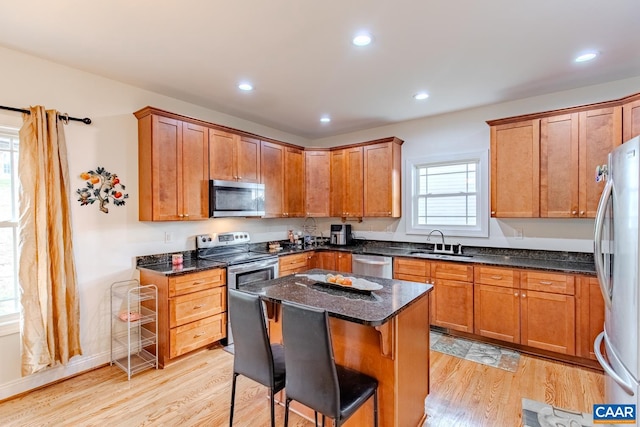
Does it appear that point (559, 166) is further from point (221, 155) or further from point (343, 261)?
point (221, 155)

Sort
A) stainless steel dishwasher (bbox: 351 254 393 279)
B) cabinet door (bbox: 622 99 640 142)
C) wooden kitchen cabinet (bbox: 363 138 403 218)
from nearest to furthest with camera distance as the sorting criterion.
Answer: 1. cabinet door (bbox: 622 99 640 142)
2. stainless steel dishwasher (bbox: 351 254 393 279)
3. wooden kitchen cabinet (bbox: 363 138 403 218)

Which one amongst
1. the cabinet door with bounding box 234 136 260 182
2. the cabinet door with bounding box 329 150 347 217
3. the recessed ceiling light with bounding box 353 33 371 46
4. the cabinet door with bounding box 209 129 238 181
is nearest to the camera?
the recessed ceiling light with bounding box 353 33 371 46

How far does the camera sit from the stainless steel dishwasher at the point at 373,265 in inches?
161

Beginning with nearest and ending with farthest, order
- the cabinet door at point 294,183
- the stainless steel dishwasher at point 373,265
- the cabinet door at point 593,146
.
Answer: the cabinet door at point 593,146 → the stainless steel dishwasher at point 373,265 → the cabinet door at point 294,183

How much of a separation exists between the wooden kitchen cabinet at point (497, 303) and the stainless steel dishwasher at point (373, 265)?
1.05m

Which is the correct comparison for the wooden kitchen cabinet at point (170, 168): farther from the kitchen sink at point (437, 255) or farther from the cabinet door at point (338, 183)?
the kitchen sink at point (437, 255)

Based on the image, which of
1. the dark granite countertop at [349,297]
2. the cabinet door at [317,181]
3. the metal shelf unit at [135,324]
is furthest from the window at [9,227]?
the cabinet door at [317,181]

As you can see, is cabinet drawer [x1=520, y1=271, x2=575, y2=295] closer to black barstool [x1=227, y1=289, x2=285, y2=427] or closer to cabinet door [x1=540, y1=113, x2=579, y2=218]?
cabinet door [x1=540, y1=113, x2=579, y2=218]

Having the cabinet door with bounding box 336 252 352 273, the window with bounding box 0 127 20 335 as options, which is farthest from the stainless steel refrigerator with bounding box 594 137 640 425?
the window with bounding box 0 127 20 335

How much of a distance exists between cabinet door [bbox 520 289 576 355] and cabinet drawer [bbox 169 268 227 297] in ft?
10.6

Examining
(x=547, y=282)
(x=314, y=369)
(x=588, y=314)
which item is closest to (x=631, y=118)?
(x=547, y=282)

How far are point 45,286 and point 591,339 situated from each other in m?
4.87

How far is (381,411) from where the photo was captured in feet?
6.06

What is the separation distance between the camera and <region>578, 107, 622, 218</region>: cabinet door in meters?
2.96
